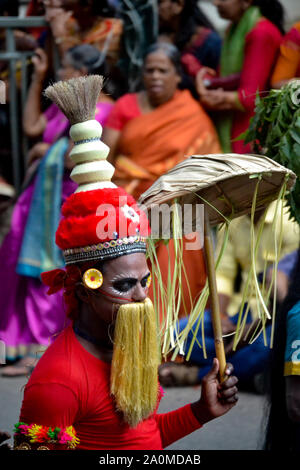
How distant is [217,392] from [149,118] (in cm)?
319

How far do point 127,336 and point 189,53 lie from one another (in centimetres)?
394

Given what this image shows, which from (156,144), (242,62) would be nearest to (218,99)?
(242,62)

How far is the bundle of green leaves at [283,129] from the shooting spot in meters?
2.62

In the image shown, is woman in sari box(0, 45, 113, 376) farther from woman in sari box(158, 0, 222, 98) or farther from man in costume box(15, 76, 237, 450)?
man in costume box(15, 76, 237, 450)

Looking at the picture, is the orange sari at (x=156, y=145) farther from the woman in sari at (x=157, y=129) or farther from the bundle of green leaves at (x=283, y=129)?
the bundle of green leaves at (x=283, y=129)

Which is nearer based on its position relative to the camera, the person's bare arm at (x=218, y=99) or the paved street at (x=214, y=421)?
the paved street at (x=214, y=421)

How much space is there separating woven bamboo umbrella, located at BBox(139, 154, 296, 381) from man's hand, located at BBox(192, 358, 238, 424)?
0.07ft

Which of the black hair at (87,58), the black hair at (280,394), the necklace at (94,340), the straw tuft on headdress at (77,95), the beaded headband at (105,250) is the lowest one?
the black hair at (280,394)

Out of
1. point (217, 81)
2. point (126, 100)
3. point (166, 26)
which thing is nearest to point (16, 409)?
point (126, 100)

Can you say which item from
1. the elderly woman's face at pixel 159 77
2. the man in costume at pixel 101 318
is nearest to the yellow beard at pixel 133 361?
the man in costume at pixel 101 318

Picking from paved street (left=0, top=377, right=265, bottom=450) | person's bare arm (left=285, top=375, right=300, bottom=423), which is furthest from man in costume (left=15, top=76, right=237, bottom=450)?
paved street (left=0, top=377, right=265, bottom=450)

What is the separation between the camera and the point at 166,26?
5.89 meters

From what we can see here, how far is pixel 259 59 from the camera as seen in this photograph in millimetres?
5324
